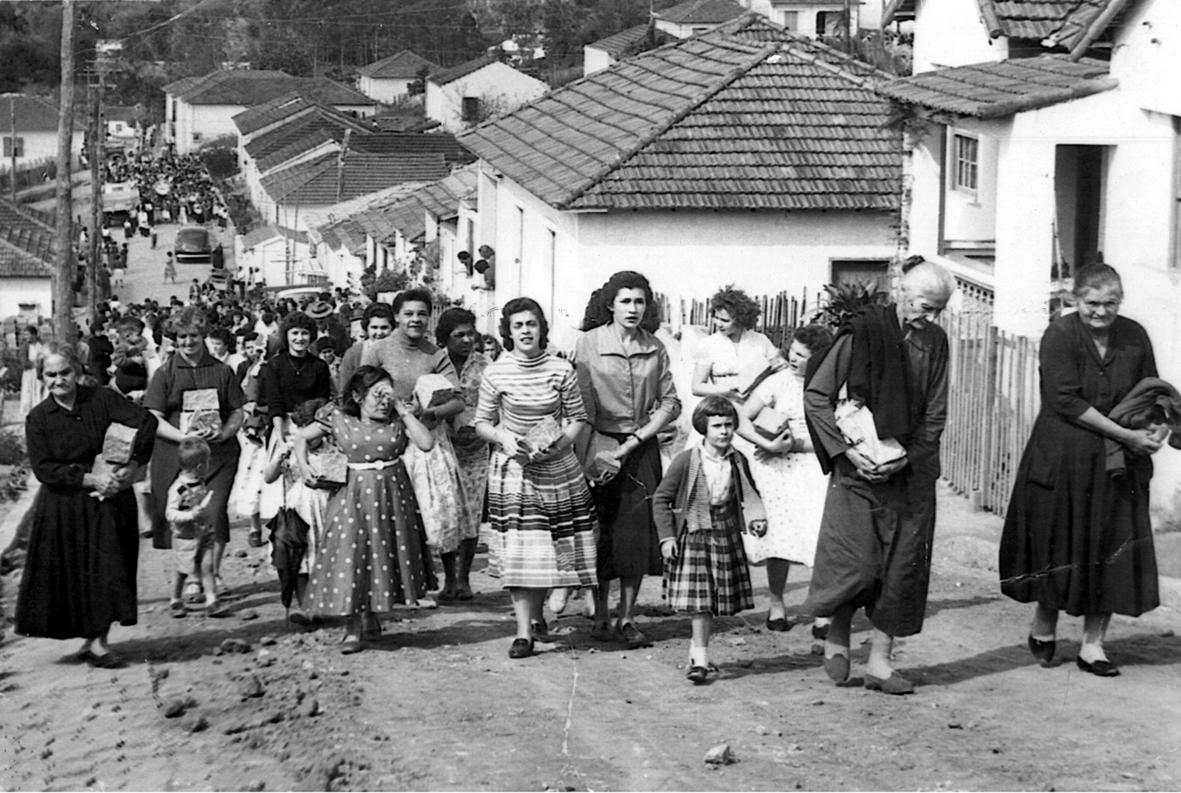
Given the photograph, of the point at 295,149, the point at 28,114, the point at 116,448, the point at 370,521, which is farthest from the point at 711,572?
the point at 28,114

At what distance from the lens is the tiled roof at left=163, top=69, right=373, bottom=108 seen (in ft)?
367

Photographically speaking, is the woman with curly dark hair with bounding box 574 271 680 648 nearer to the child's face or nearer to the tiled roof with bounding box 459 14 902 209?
the child's face

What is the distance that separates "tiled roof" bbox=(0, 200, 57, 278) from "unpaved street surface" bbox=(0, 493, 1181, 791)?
175ft

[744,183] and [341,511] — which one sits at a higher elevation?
[744,183]

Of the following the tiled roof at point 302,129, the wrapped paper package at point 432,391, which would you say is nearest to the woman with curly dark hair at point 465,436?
the wrapped paper package at point 432,391

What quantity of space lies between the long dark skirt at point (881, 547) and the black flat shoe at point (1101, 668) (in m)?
0.93

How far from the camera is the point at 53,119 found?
108062 mm

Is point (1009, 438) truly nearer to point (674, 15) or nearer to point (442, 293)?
point (442, 293)

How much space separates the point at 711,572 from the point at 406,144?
214 feet

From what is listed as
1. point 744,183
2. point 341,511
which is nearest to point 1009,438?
point 341,511

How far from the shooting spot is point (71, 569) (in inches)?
377

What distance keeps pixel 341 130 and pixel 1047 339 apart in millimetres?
75714

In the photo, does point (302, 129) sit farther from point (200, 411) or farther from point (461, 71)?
point (200, 411)

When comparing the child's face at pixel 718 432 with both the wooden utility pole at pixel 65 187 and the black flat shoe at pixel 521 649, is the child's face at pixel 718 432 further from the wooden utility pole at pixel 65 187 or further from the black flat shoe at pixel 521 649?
the wooden utility pole at pixel 65 187
